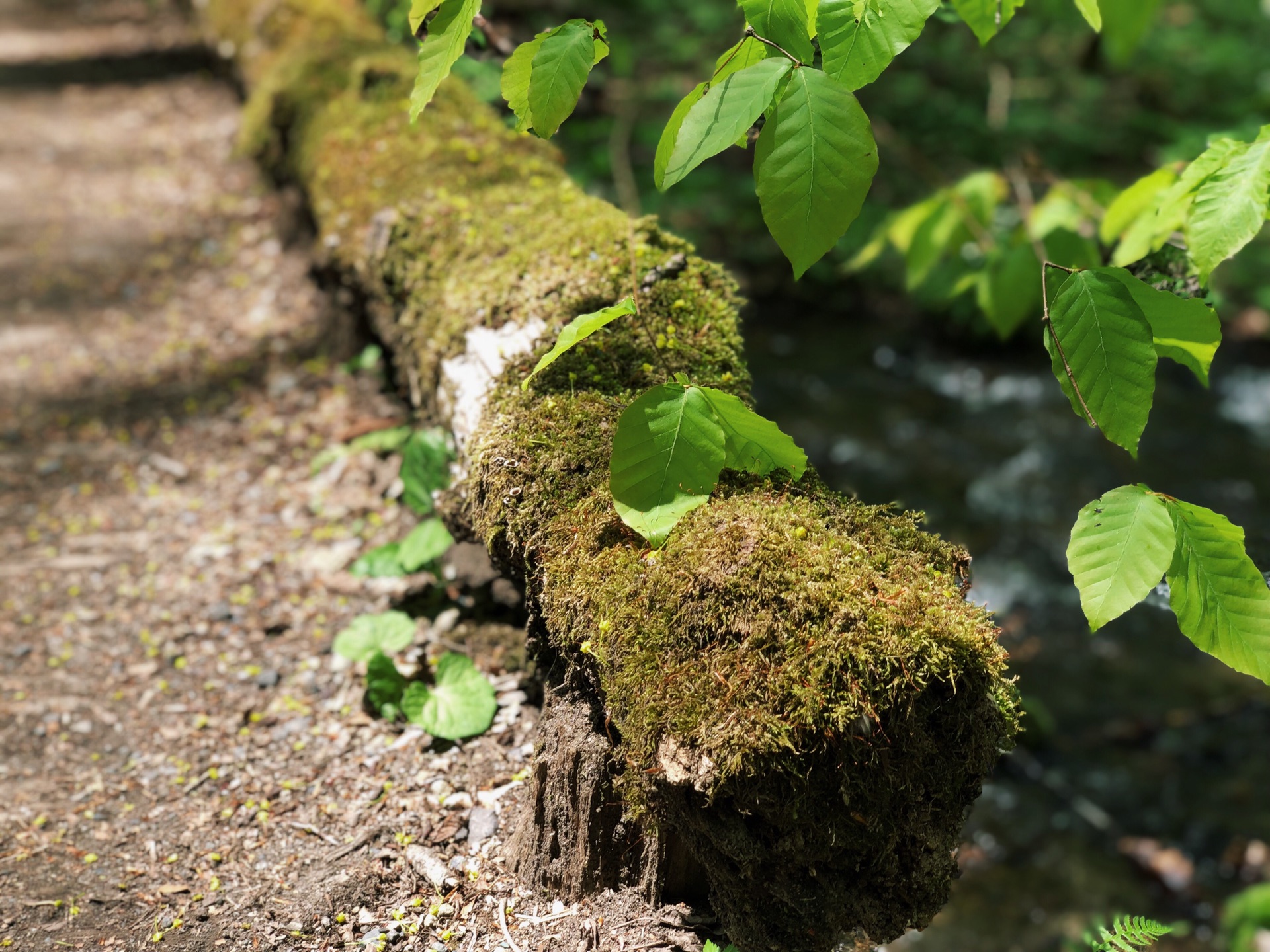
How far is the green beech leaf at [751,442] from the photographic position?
177cm

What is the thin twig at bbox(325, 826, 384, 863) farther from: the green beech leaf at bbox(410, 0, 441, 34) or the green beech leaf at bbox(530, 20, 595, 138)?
the green beech leaf at bbox(410, 0, 441, 34)

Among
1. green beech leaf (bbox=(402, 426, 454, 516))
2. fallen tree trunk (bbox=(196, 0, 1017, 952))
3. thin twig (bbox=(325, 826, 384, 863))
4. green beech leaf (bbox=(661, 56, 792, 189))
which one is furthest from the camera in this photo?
green beech leaf (bbox=(402, 426, 454, 516))

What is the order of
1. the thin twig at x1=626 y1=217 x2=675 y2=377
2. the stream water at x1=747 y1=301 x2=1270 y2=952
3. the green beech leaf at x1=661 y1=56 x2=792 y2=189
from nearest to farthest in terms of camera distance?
the green beech leaf at x1=661 y1=56 x2=792 y2=189
the thin twig at x1=626 y1=217 x2=675 y2=377
the stream water at x1=747 y1=301 x2=1270 y2=952

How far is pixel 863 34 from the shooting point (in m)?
1.50

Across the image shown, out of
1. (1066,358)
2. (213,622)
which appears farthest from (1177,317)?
(213,622)

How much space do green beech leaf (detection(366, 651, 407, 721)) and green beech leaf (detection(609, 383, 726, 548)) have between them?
1327 mm

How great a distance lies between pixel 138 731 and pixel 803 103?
2718 millimetres

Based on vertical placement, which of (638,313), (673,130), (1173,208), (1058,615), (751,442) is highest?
(673,130)

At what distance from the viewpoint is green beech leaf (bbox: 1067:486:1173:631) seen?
1436 millimetres

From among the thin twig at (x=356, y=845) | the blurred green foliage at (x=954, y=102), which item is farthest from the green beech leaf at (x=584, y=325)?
the blurred green foliage at (x=954, y=102)

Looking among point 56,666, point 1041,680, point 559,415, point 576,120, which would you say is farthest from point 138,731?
point 576,120

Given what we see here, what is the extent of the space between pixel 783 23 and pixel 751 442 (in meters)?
0.77

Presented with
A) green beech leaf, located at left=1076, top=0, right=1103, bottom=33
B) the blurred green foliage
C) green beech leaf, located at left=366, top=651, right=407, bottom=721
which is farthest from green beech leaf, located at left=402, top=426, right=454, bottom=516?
the blurred green foliage

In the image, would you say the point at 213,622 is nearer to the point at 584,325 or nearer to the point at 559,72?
the point at 584,325
